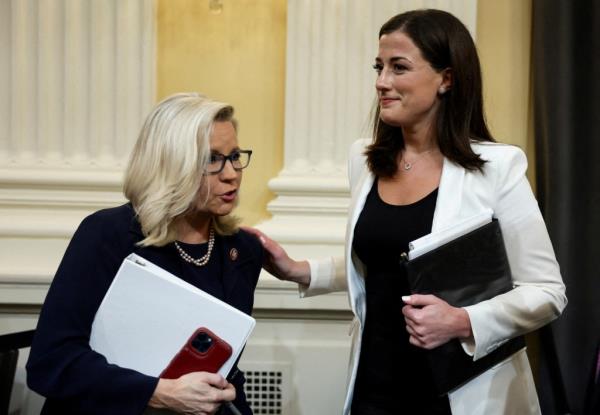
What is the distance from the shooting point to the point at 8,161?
11.5ft

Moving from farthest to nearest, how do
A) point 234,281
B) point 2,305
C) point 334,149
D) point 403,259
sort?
point 334,149, point 2,305, point 234,281, point 403,259

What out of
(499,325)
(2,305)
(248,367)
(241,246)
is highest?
(241,246)

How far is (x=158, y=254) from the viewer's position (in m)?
2.07

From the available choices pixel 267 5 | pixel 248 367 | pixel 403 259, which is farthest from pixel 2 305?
pixel 403 259

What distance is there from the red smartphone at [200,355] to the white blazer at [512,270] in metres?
0.61

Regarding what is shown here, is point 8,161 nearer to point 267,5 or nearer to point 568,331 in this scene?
point 267,5

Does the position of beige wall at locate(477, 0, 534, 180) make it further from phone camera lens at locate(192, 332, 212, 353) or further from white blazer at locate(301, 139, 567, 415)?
phone camera lens at locate(192, 332, 212, 353)

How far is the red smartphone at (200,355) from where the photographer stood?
1.92 meters

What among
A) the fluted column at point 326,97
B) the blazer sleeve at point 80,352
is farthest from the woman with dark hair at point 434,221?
the fluted column at point 326,97

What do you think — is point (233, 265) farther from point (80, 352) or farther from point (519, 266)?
point (519, 266)

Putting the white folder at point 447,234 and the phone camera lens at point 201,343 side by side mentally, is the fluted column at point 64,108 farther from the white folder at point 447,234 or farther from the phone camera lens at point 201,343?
the white folder at point 447,234

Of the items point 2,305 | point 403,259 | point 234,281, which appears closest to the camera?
point 403,259

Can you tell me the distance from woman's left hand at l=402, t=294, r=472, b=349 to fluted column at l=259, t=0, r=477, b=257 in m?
1.45

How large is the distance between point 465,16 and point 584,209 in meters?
0.95
